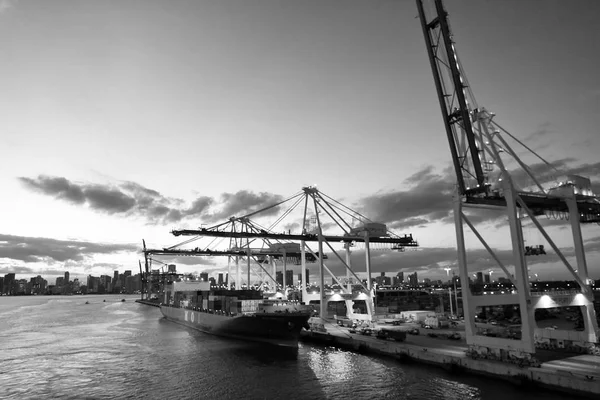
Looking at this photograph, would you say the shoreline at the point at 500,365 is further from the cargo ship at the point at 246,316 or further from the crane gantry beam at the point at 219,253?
the crane gantry beam at the point at 219,253

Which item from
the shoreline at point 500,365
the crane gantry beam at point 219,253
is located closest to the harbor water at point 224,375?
the shoreline at point 500,365

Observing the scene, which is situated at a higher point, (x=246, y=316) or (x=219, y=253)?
(x=219, y=253)

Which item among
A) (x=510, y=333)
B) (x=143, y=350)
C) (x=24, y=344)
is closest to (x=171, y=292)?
(x=24, y=344)

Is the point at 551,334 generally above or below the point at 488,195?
below

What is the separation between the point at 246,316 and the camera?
46.5m

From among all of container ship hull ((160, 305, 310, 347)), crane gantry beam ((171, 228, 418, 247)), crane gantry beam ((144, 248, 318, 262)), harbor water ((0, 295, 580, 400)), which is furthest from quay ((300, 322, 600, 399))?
crane gantry beam ((144, 248, 318, 262))

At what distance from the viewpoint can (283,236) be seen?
62.6 meters

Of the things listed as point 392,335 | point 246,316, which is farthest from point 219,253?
point 392,335

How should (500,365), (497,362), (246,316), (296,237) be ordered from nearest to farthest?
(500,365) < (497,362) < (246,316) < (296,237)

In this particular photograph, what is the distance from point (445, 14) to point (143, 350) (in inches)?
1840

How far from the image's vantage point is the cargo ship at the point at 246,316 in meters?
43.1

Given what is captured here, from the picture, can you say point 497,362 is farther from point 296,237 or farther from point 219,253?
point 219,253

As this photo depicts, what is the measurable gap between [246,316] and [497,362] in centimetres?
2861

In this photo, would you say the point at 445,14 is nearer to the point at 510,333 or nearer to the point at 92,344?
the point at 510,333
